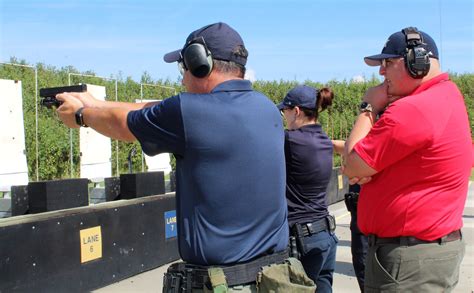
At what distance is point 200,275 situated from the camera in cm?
228

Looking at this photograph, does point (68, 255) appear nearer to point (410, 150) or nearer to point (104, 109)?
point (104, 109)

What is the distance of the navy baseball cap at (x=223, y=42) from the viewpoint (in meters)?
2.39

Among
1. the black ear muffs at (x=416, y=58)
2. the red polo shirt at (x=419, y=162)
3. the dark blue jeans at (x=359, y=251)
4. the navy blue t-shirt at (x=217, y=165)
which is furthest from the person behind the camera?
the dark blue jeans at (x=359, y=251)

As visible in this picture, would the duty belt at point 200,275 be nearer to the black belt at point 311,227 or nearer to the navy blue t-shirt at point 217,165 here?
the navy blue t-shirt at point 217,165

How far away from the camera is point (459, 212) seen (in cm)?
276

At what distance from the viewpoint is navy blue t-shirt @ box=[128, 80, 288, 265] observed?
2219mm

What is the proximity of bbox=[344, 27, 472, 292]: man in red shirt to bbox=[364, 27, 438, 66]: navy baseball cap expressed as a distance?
0.06 ft

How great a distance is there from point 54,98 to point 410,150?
159cm

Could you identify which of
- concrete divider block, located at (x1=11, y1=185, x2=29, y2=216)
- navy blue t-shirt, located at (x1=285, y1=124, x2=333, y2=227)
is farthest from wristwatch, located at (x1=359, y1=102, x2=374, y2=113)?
concrete divider block, located at (x1=11, y1=185, x2=29, y2=216)

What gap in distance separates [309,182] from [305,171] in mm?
88

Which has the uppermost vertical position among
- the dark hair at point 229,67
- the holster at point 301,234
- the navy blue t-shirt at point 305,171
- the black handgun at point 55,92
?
the dark hair at point 229,67

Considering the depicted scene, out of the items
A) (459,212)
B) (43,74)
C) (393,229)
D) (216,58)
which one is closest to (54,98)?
(216,58)

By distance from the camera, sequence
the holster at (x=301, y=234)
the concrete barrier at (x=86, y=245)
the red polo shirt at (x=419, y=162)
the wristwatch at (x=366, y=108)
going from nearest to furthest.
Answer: the red polo shirt at (x=419, y=162)
the wristwatch at (x=366, y=108)
the holster at (x=301, y=234)
the concrete barrier at (x=86, y=245)

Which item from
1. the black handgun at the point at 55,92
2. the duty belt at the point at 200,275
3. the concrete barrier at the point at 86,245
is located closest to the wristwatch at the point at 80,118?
the black handgun at the point at 55,92
